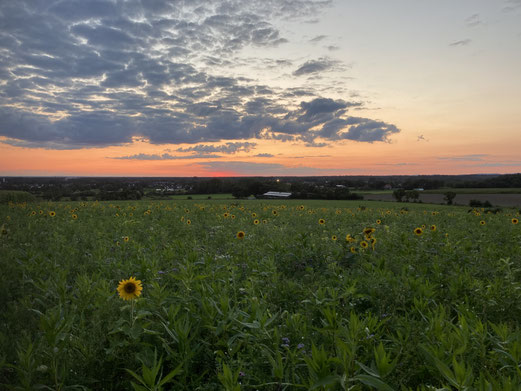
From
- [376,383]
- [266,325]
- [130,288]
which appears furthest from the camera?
[130,288]

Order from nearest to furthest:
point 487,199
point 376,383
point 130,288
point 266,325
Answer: point 376,383 → point 266,325 → point 130,288 → point 487,199

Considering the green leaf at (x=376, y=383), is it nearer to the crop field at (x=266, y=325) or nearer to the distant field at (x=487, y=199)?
the crop field at (x=266, y=325)

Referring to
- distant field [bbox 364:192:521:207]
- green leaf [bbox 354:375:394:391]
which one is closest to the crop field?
green leaf [bbox 354:375:394:391]

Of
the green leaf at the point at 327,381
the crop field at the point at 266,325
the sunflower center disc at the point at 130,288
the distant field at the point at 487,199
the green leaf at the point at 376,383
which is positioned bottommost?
the distant field at the point at 487,199

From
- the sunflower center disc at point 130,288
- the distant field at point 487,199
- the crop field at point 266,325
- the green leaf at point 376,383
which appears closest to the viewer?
the green leaf at point 376,383

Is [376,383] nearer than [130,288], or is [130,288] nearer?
[376,383]

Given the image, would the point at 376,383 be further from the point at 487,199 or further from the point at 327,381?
the point at 487,199

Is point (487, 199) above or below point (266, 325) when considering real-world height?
below

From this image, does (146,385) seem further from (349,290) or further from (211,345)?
(349,290)

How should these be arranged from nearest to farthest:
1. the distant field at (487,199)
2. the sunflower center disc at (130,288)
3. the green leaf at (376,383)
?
the green leaf at (376,383) < the sunflower center disc at (130,288) < the distant field at (487,199)

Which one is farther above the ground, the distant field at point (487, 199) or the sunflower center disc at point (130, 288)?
the sunflower center disc at point (130, 288)

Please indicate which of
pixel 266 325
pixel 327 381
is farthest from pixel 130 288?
pixel 327 381

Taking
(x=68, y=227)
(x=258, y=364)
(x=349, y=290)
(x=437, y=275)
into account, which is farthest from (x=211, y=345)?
(x=68, y=227)

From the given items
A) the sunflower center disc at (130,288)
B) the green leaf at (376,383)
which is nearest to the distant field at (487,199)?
the green leaf at (376,383)
